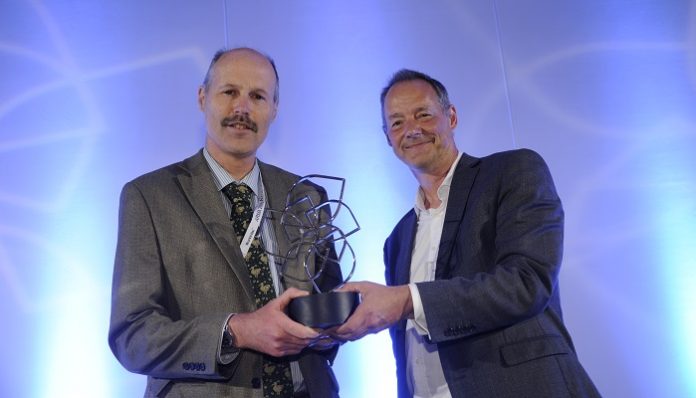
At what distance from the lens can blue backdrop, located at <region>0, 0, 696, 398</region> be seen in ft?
→ 9.52

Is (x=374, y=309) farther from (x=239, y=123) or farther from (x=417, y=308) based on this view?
(x=239, y=123)

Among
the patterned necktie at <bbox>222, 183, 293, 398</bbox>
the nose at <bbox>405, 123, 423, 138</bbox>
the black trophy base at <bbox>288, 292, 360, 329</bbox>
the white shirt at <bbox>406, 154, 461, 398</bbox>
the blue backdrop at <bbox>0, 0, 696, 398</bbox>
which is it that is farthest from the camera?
the blue backdrop at <bbox>0, 0, 696, 398</bbox>

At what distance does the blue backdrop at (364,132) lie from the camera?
290cm

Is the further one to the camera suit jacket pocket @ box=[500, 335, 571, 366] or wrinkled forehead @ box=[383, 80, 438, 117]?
wrinkled forehead @ box=[383, 80, 438, 117]

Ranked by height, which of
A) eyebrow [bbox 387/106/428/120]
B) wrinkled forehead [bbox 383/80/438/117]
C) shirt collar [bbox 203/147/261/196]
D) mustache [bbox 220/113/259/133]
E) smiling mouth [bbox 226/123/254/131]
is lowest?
shirt collar [bbox 203/147/261/196]

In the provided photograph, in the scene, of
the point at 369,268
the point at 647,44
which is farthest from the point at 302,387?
the point at 647,44

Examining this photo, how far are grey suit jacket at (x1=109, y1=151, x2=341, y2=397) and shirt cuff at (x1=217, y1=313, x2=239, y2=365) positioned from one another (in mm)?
16

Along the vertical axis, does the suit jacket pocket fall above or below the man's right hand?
below

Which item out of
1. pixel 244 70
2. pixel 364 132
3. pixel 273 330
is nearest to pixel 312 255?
pixel 273 330

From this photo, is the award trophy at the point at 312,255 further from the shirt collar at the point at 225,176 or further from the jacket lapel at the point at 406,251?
the jacket lapel at the point at 406,251

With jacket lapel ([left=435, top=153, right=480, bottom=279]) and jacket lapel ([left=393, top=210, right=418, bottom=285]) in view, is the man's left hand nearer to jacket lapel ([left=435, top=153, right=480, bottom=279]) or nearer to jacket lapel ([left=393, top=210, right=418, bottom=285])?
jacket lapel ([left=435, top=153, right=480, bottom=279])

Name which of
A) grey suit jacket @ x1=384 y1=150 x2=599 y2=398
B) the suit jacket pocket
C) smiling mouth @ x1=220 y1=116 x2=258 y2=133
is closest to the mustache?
smiling mouth @ x1=220 y1=116 x2=258 y2=133

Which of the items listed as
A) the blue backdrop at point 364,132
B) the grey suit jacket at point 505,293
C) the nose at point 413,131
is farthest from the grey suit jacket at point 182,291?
the blue backdrop at point 364,132

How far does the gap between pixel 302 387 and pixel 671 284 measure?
2.22 metres
